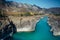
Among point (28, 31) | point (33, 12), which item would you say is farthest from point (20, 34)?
point (33, 12)

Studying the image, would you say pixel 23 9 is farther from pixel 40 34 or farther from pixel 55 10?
pixel 40 34

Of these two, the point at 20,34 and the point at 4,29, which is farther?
the point at 20,34

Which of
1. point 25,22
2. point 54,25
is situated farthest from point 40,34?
point 25,22

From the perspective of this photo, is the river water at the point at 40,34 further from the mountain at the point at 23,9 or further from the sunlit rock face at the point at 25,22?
the mountain at the point at 23,9

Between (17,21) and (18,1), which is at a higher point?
(18,1)

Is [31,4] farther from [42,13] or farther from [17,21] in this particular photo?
[17,21]

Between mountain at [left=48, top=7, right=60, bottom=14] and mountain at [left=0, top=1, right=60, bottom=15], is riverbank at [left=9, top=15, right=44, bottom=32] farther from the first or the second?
mountain at [left=48, top=7, right=60, bottom=14]
